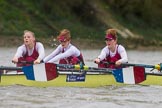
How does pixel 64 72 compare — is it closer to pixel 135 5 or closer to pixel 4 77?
pixel 4 77

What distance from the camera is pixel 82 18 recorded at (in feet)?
111

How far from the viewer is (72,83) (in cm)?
1256

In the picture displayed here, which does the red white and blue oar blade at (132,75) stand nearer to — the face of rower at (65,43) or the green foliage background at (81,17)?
the face of rower at (65,43)

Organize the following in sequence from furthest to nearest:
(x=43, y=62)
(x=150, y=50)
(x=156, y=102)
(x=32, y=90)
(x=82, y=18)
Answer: (x=82, y=18)
(x=150, y=50)
(x=43, y=62)
(x=32, y=90)
(x=156, y=102)

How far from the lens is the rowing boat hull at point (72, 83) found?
12.3 m

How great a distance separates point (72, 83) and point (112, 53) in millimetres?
1289

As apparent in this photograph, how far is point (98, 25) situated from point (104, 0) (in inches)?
116

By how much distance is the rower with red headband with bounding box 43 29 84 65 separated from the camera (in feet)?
42.8

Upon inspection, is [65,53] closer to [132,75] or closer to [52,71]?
[52,71]

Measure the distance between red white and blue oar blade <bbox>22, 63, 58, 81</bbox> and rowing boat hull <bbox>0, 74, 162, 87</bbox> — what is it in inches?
4.4

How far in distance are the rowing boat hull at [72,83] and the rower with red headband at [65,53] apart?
70 centimetres

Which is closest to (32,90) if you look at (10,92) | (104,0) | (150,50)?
(10,92)

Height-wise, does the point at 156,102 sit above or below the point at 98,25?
below

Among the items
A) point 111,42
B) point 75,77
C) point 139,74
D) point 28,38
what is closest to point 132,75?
point 139,74
